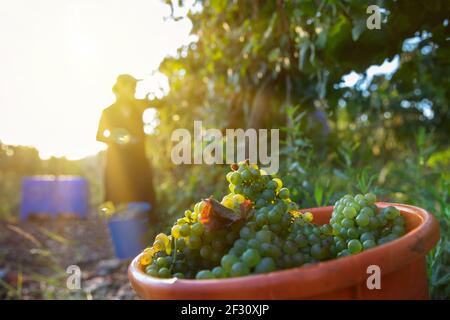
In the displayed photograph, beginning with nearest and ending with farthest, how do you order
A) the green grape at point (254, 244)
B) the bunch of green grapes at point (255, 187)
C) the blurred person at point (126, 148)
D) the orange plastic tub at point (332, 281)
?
1. the orange plastic tub at point (332, 281)
2. the green grape at point (254, 244)
3. the bunch of green grapes at point (255, 187)
4. the blurred person at point (126, 148)

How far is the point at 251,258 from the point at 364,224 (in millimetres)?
361

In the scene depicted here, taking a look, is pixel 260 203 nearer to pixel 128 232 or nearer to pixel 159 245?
pixel 159 245

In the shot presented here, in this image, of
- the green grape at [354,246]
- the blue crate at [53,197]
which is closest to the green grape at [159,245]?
the green grape at [354,246]

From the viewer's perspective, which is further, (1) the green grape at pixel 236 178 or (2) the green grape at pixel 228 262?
(1) the green grape at pixel 236 178

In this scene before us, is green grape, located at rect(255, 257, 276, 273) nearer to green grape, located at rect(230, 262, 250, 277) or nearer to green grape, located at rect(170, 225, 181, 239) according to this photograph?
green grape, located at rect(230, 262, 250, 277)

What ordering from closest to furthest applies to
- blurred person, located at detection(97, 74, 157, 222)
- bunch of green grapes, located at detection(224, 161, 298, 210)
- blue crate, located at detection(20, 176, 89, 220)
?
1. bunch of green grapes, located at detection(224, 161, 298, 210)
2. blurred person, located at detection(97, 74, 157, 222)
3. blue crate, located at detection(20, 176, 89, 220)

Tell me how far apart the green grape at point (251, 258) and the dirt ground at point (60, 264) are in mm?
1739

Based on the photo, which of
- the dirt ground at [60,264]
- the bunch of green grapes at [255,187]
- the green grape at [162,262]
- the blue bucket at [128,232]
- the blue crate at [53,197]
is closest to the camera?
the green grape at [162,262]

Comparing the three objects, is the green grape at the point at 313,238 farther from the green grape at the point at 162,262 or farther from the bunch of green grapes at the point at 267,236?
the green grape at the point at 162,262

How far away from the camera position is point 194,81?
3.80 m

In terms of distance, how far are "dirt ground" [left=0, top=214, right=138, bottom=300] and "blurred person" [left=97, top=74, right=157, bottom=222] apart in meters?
0.62

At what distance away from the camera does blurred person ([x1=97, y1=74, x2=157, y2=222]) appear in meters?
4.25

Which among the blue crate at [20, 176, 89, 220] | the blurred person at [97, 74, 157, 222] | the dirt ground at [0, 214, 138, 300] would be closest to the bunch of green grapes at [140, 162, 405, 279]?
the dirt ground at [0, 214, 138, 300]

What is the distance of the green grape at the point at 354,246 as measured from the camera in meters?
1.10
